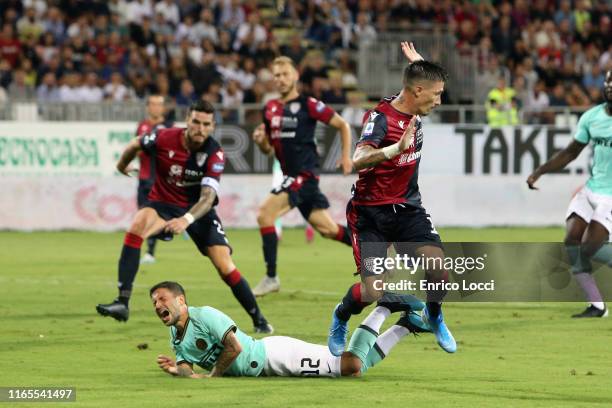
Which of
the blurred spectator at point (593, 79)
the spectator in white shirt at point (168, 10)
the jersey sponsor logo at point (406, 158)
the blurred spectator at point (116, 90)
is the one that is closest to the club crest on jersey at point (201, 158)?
the jersey sponsor logo at point (406, 158)

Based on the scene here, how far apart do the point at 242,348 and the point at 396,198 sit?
5.05ft

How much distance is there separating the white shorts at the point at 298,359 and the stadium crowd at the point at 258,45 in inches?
633

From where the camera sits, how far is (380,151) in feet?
29.2

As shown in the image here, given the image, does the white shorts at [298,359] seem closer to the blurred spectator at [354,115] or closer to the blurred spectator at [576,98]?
the blurred spectator at [354,115]

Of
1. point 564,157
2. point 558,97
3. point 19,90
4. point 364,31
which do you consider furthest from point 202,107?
point 364,31

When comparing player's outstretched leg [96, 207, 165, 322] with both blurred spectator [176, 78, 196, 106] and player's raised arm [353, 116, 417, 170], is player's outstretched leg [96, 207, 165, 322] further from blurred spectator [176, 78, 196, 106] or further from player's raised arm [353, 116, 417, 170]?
blurred spectator [176, 78, 196, 106]

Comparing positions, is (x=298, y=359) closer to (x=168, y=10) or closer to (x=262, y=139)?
(x=262, y=139)

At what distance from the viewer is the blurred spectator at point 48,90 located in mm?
25344

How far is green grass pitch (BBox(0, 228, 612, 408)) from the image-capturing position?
8453mm

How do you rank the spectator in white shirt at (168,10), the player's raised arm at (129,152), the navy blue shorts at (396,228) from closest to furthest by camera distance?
the navy blue shorts at (396,228) < the player's raised arm at (129,152) < the spectator in white shirt at (168,10)

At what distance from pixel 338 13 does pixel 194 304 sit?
18417 millimetres

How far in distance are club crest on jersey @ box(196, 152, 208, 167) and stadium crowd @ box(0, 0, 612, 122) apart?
42.2ft

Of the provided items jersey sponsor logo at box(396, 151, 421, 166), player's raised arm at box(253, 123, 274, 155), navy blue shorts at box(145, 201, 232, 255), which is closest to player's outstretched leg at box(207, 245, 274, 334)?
navy blue shorts at box(145, 201, 232, 255)

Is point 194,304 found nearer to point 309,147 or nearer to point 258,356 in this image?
point 309,147
